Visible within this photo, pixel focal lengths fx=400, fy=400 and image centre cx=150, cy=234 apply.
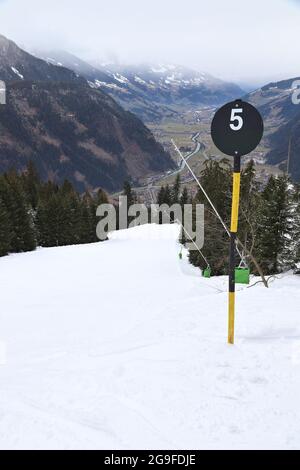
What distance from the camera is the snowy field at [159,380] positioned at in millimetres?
4254

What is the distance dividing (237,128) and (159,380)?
3.70m

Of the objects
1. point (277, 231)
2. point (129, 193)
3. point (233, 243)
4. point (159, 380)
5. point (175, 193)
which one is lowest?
point (129, 193)

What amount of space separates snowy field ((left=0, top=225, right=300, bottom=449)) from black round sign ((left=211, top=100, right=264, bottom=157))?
3.06 m

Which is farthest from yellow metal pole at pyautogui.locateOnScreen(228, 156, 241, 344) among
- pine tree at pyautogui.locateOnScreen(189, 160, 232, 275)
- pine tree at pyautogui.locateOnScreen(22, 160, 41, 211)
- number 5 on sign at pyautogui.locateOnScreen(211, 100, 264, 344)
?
pine tree at pyautogui.locateOnScreen(22, 160, 41, 211)

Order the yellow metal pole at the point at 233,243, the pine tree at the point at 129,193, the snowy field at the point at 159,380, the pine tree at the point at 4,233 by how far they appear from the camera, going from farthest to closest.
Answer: the pine tree at the point at 129,193 < the pine tree at the point at 4,233 < the yellow metal pole at the point at 233,243 < the snowy field at the point at 159,380

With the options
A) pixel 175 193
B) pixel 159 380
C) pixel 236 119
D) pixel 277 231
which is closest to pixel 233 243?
pixel 236 119

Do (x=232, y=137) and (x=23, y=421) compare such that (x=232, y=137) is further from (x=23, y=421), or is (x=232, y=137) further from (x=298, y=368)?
(x=23, y=421)

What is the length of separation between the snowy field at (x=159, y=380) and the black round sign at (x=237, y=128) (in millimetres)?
3058

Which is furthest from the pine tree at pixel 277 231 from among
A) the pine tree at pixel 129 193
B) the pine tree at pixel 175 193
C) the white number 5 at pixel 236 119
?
the pine tree at pixel 129 193

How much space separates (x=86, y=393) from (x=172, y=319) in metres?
3.55

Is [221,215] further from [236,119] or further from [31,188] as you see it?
[31,188]

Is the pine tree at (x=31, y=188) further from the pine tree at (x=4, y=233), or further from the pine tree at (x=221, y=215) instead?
the pine tree at (x=221, y=215)

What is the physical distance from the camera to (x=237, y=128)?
5.84 meters

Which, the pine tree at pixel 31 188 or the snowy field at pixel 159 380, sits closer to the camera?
the snowy field at pixel 159 380
